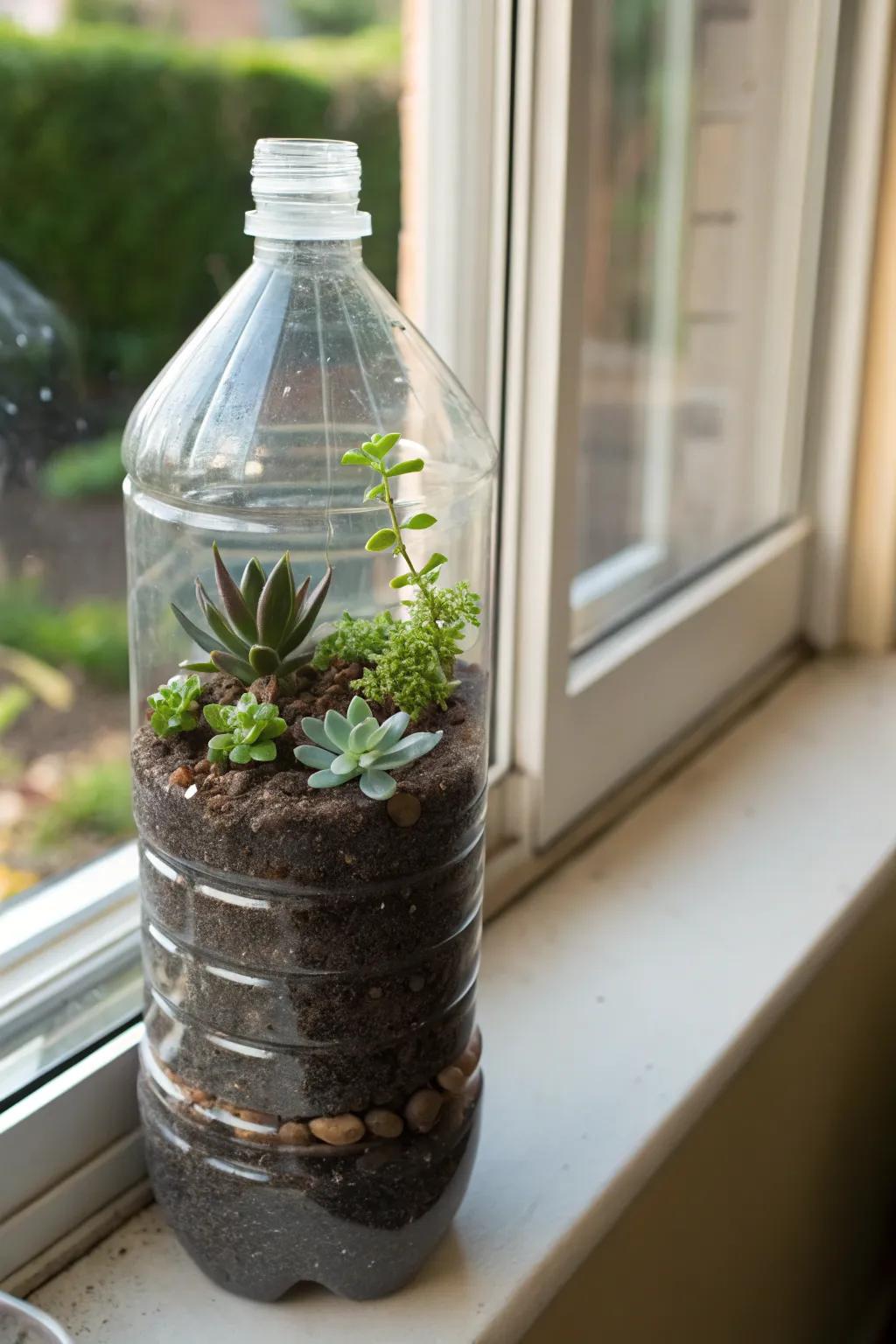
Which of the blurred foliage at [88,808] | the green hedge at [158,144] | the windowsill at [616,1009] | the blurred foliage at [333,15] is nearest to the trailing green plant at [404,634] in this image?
the windowsill at [616,1009]

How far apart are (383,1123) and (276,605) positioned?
249 millimetres

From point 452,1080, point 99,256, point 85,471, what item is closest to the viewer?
point 452,1080

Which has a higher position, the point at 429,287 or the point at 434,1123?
the point at 429,287

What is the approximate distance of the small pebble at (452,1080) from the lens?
66 centimetres

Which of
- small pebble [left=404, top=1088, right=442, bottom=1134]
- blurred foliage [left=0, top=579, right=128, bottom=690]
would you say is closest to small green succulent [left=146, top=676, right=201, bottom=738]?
small pebble [left=404, top=1088, right=442, bottom=1134]

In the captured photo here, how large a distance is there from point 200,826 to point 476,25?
0.57 m

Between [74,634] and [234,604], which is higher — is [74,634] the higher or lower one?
the lower one

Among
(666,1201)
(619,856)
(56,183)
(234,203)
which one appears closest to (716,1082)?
(666,1201)

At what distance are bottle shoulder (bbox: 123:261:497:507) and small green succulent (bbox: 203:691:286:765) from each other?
13 centimetres

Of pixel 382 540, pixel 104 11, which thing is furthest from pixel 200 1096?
pixel 104 11

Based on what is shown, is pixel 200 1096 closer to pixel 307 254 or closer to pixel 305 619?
pixel 305 619

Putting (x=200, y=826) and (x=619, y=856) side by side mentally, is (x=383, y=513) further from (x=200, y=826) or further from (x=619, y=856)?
(x=619, y=856)

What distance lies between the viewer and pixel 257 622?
596 mm

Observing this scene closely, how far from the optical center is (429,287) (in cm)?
93
